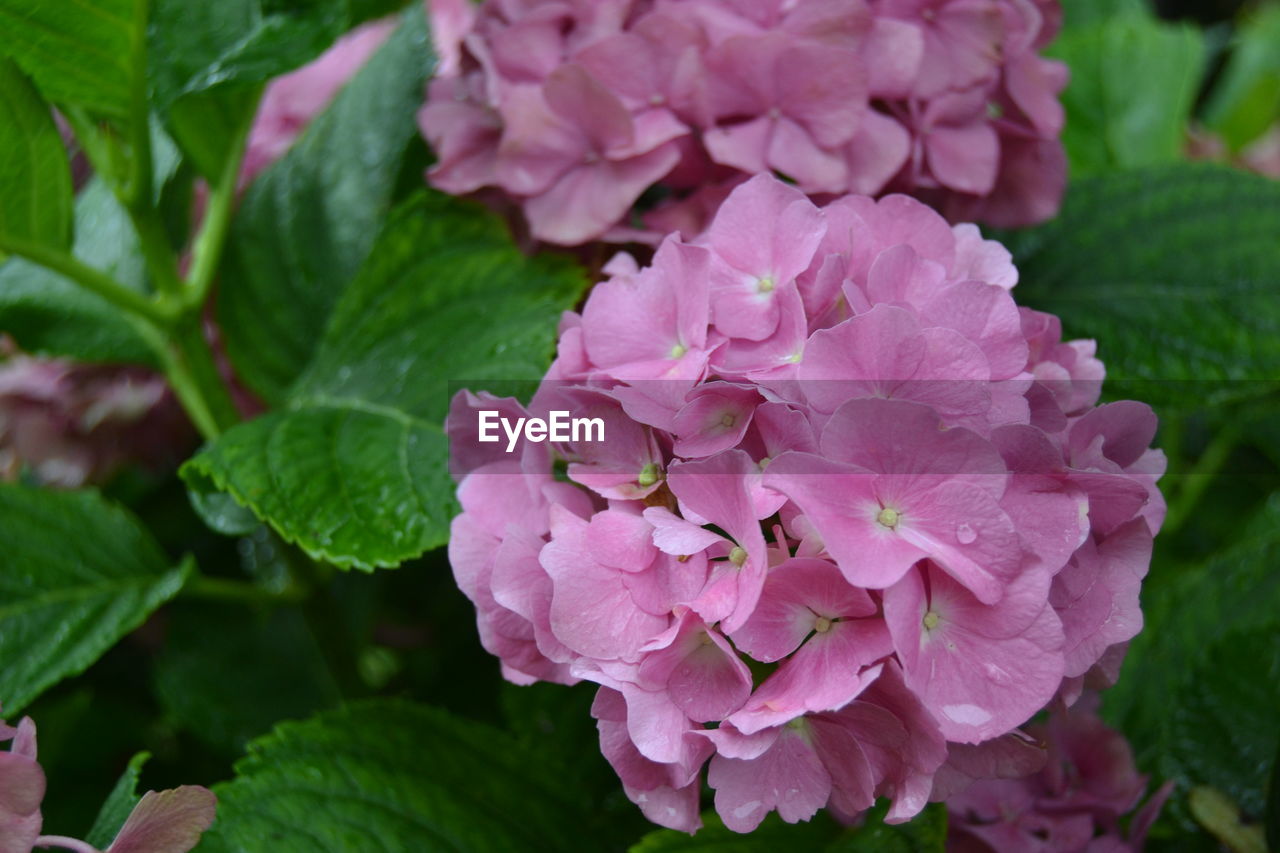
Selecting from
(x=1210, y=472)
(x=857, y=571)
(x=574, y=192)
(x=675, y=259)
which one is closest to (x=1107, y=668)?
(x=857, y=571)

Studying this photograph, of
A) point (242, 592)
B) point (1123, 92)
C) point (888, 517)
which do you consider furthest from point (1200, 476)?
point (242, 592)

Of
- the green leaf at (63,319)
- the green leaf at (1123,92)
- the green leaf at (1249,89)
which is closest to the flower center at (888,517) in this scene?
the green leaf at (63,319)

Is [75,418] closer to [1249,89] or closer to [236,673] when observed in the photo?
[236,673]

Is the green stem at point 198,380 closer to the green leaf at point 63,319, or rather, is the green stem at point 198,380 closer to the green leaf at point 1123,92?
the green leaf at point 63,319

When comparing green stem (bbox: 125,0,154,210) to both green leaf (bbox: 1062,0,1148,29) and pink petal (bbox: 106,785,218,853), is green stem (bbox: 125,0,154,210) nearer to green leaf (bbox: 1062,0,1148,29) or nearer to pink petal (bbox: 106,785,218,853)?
pink petal (bbox: 106,785,218,853)

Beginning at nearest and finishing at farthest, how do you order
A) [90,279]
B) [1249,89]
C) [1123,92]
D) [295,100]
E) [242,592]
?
[90,279], [242,592], [295,100], [1123,92], [1249,89]

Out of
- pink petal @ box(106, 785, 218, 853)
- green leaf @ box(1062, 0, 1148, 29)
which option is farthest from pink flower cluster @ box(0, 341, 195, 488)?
green leaf @ box(1062, 0, 1148, 29)

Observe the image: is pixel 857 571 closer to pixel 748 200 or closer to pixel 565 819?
pixel 748 200
